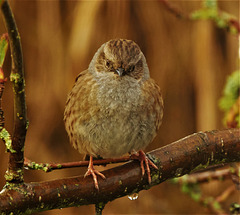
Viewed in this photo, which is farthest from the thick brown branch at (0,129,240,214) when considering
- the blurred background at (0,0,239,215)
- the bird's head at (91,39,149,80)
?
the blurred background at (0,0,239,215)

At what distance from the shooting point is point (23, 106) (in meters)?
1.07

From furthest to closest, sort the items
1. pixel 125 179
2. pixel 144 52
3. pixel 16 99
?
pixel 144 52 < pixel 125 179 < pixel 16 99

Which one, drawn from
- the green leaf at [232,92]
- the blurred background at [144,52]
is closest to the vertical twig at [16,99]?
the green leaf at [232,92]

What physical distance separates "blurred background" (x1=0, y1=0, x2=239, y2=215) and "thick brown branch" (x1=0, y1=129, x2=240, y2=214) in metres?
1.84

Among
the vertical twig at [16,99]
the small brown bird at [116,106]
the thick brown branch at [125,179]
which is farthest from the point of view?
the small brown bird at [116,106]

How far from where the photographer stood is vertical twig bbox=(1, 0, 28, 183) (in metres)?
0.93

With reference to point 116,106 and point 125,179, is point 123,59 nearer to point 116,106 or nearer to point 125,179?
point 116,106

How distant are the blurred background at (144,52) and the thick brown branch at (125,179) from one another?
6.03ft

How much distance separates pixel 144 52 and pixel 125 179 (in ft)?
7.10

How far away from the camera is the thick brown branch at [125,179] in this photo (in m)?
1.27

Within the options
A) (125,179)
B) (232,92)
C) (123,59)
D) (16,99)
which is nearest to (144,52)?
(232,92)

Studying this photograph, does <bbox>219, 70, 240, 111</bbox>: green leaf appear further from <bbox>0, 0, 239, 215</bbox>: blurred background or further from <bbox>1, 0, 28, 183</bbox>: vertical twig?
<bbox>0, 0, 239, 215</bbox>: blurred background

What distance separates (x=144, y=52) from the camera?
356 cm

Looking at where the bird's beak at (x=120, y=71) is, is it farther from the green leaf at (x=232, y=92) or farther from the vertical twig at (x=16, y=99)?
the vertical twig at (x=16, y=99)
